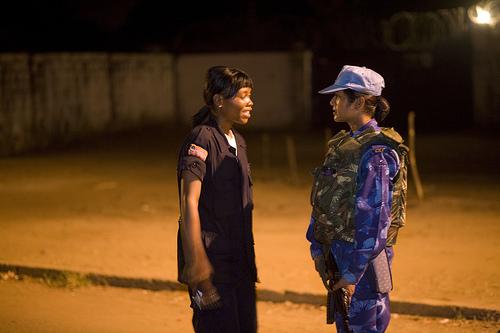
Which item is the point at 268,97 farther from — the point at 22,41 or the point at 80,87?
the point at 22,41

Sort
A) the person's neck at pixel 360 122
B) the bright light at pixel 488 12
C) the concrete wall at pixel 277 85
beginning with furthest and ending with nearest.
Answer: the concrete wall at pixel 277 85
the bright light at pixel 488 12
the person's neck at pixel 360 122

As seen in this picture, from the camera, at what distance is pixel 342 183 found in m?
3.73

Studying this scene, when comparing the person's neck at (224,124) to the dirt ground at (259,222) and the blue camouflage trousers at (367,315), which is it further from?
the dirt ground at (259,222)

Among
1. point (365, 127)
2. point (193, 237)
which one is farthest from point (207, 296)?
point (365, 127)

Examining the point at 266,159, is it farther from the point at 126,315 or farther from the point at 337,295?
the point at 337,295

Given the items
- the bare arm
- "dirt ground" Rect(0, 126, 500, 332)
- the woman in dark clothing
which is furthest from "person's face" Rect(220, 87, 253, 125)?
"dirt ground" Rect(0, 126, 500, 332)

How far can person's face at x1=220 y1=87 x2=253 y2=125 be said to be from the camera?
4.01 metres

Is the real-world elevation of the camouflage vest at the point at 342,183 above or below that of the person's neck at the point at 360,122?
below

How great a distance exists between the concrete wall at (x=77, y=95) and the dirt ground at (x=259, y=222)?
1552mm

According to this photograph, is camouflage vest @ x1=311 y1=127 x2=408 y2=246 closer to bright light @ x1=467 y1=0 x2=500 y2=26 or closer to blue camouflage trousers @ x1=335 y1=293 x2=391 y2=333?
blue camouflage trousers @ x1=335 y1=293 x2=391 y2=333

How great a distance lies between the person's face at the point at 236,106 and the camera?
401cm

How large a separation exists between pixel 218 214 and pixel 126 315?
2816 millimetres

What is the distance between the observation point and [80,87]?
21.0 m

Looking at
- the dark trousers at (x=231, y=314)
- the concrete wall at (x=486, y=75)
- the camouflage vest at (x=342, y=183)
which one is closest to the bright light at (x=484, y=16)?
the concrete wall at (x=486, y=75)
